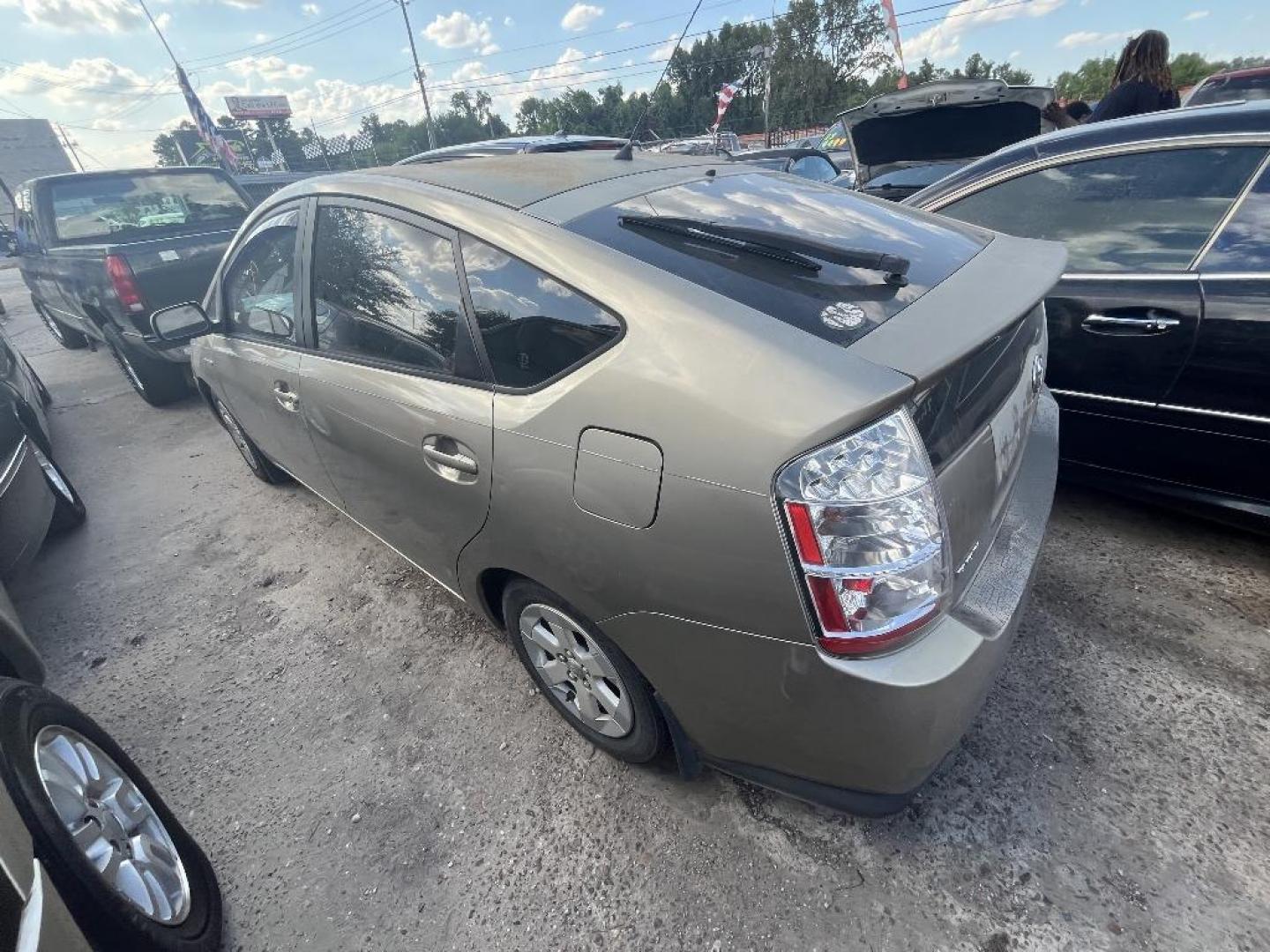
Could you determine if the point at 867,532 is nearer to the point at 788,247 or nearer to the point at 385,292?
the point at 788,247

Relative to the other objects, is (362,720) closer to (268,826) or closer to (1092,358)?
(268,826)

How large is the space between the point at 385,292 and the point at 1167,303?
2778mm

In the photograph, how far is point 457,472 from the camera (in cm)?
178

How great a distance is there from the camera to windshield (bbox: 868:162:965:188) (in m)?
5.68

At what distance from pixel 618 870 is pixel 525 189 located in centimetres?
196

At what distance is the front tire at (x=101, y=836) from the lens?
4.08ft

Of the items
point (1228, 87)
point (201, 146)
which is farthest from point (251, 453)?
point (201, 146)

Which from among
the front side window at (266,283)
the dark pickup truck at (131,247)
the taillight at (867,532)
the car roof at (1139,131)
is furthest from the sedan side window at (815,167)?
the taillight at (867,532)

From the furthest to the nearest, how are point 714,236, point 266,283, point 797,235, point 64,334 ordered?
point 64,334 → point 266,283 → point 797,235 → point 714,236

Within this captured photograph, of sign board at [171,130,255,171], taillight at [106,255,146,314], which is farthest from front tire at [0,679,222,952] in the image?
sign board at [171,130,255,171]

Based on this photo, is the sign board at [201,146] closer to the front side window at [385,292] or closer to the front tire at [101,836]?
the front side window at [385,292]

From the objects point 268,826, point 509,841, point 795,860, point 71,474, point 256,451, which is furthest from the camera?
point 71,474

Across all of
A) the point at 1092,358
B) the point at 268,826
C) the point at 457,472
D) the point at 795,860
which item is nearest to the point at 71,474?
the point at 268,826

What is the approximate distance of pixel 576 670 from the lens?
186 cm
